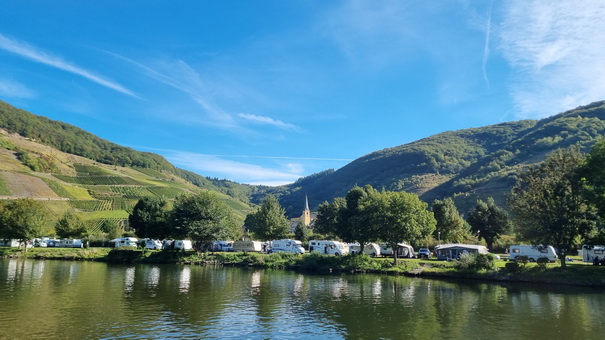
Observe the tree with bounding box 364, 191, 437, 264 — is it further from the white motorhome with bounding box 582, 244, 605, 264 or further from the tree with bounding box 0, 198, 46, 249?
the tree with bounding box 0, 198, 46, 249

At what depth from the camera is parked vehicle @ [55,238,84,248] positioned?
78250mm

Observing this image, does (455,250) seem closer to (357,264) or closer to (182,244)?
(357,264)

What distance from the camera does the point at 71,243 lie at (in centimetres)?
7919

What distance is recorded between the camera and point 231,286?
33219 mm

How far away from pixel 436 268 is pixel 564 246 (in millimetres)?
13203

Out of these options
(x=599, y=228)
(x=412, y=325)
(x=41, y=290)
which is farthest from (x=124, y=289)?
(x=599, y=228)

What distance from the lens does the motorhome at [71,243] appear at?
7825 centimetres

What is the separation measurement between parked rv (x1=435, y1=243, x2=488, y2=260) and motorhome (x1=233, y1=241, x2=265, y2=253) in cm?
3252

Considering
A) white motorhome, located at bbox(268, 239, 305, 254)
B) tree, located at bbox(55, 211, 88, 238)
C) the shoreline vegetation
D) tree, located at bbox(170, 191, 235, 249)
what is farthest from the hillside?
white motorhome, located at bbox(268, 239, 305, 254)

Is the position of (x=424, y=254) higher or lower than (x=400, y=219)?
lower

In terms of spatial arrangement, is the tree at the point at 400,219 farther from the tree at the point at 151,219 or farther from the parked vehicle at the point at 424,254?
the tree at the point at 151,219

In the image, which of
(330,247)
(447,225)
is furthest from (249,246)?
(447,225)

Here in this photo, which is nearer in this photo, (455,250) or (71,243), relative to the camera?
(455,250)

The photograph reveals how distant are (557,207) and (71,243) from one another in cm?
8649
